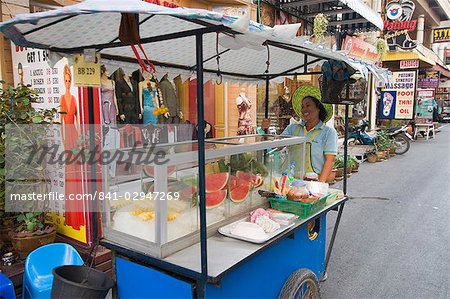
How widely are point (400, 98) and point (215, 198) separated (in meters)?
13.4

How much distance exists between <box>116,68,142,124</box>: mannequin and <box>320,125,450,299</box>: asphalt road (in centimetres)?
309

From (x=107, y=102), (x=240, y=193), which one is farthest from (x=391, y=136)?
(x=240, y=193)

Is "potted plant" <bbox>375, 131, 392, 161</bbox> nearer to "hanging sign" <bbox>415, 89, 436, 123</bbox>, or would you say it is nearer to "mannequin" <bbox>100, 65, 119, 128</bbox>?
"hanging sign" <bbox>415, 89, 436, 123</bbox>

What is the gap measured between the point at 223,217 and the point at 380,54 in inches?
521

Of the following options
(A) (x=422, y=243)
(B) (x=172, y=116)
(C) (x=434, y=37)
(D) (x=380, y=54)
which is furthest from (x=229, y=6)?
(C) (x=434, y=37)

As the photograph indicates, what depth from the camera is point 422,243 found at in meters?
4.57

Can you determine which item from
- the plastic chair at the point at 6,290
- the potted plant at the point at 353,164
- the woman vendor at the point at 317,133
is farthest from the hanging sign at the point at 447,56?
the plastic chair at the point at 6,290

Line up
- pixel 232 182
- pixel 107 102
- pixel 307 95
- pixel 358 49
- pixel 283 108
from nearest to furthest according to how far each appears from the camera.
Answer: pixel 232 182 → pixel 107 102 → pixel 307 95 → pixel 283 108 → pixel 358 49

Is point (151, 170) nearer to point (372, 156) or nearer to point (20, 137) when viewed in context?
point (20, 137)

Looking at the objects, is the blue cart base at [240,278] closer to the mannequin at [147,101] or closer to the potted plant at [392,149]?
the mannequin at [147,101]

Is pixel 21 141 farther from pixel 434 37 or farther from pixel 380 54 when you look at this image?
pixel 434 37

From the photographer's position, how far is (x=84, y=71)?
229 centimetres

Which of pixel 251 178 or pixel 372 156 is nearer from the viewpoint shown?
pixel 251 178

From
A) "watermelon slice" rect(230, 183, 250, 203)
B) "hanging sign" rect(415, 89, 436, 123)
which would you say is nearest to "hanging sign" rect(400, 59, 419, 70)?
"hanging sign" rect(415, 89, 436, 123)
